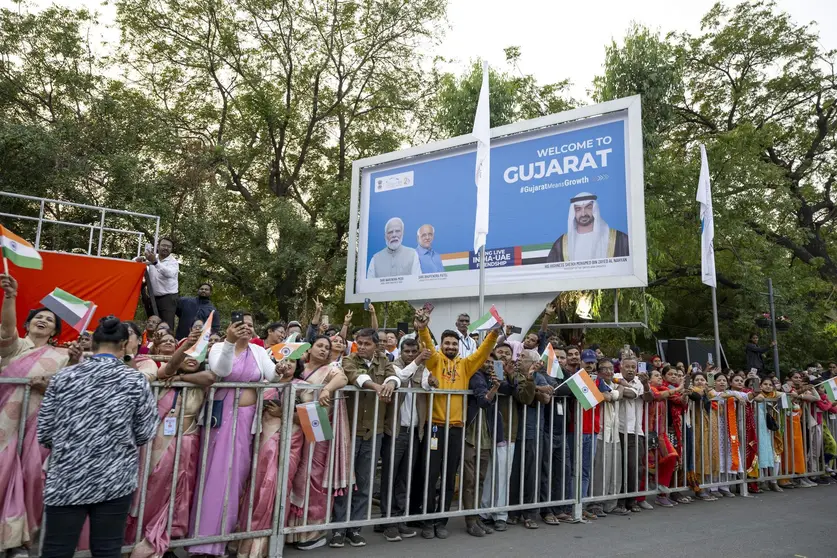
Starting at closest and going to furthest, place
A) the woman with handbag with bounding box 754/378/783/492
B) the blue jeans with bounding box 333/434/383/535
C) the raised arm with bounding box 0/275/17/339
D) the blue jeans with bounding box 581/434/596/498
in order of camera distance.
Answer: the raised arm with bounding box 0/275/17/339
the blue jeans with bounding box 333/434/383/535
the blue jeans with bounding box 581/434/596/498
the woman with handbag with bounding box 754/378/783/492

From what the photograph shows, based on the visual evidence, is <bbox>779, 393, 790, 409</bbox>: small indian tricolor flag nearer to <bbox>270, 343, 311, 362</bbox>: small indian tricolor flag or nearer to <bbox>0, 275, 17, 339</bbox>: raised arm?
<bbox>270, 343, 311, 362</bbox>: small indian tricolor flag

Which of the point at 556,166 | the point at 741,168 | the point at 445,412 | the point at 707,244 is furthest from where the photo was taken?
the point at 741,168

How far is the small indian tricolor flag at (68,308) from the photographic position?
4.62m

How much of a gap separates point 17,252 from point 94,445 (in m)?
2.36

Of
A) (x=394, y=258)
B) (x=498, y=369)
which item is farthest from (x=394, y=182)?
(x=498, y=369)

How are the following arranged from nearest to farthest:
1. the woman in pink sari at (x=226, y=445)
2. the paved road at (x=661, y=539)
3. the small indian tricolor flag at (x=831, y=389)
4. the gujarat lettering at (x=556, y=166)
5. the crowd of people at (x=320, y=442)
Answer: the crowd of people at (x=320, y=442)
the woman in pink sari at (x=226, y=445)
the paved road at (x=661, y=539)
the small indian tricolor flag at (x=831, y=389)
the gujarat lettering at (x=556, y=166)

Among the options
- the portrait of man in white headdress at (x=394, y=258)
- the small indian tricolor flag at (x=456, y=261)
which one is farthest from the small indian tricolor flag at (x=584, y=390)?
the portrait of man in white headdress at (x=394, y=258)

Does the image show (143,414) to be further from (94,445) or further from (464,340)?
(464,340)

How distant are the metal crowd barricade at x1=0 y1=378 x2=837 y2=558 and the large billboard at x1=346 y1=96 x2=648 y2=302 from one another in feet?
12.2

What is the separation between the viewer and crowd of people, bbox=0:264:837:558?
345 cm

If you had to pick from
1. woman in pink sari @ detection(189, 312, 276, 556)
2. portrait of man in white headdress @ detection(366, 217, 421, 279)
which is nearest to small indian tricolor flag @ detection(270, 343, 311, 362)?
woman in pink sari @ detection(189, 312, 276, 556)

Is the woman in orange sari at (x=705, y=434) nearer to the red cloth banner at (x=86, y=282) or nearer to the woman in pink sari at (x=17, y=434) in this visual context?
the woman in pink sari at (x=17, y=434)

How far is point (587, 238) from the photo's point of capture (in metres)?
12.4

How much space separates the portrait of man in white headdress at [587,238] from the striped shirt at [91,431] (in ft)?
32.7
